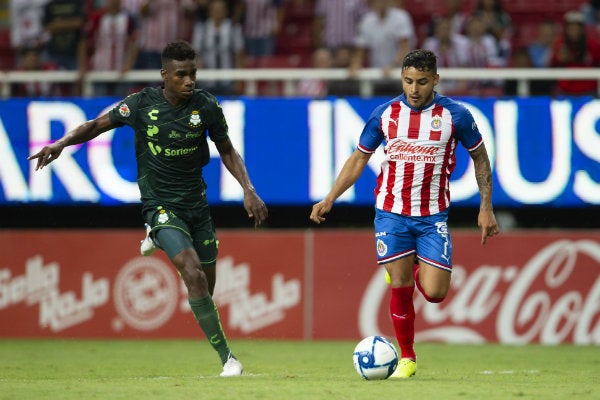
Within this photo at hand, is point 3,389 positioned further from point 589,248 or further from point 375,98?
point 589,248

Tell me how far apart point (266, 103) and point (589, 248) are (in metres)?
4.05

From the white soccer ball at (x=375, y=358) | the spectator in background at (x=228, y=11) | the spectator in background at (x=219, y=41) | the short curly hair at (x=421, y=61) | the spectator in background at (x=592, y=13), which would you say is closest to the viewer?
the white soccer ball at (x=375, y=358)

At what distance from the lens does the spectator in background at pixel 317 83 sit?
47.2 feet

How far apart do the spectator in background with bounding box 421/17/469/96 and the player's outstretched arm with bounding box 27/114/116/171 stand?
20.9 ft

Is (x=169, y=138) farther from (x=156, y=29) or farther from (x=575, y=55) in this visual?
(x=575, y=55)

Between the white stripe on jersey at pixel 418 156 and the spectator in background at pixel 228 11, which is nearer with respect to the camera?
the white stripe on jersey at pixel 418 156

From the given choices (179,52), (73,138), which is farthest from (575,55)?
(73,138)

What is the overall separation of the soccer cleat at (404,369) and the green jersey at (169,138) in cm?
191

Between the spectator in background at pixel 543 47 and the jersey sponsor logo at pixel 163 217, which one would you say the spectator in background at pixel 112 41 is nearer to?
the spectator in background at pixel 543 47

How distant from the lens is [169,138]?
877 centimetres

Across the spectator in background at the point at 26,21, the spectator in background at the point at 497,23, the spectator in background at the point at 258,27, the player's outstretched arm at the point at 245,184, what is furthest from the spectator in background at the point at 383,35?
the player's outstretched arm at the point at 245,184

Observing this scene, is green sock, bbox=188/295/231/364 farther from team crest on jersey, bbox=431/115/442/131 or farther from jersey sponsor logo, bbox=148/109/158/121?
team crest on jersey, bbox=431/115/442/131

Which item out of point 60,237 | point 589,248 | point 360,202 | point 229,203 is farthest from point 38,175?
point 589,248

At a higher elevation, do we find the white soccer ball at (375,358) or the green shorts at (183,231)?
the green shorts at (183,231)
